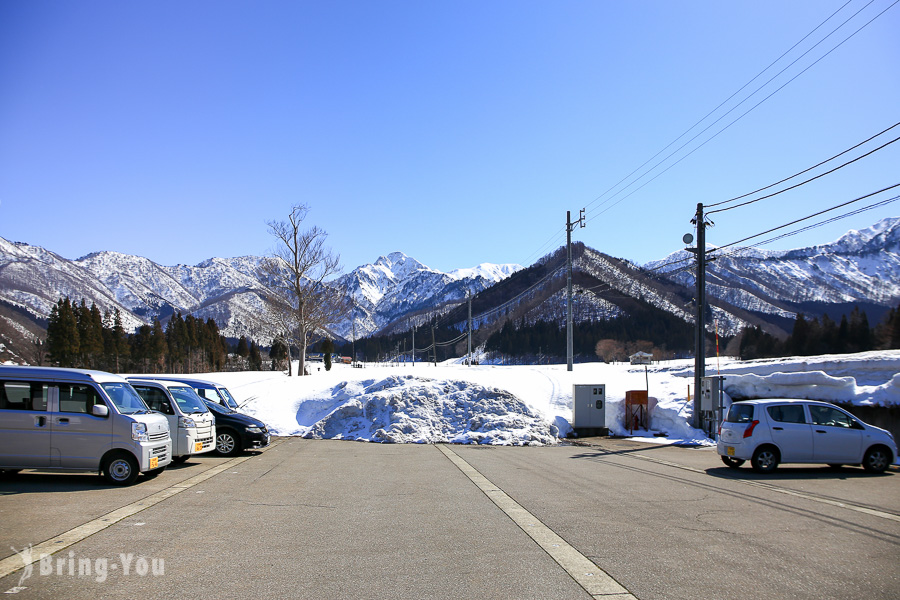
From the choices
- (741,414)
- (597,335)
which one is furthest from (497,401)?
(597,335)

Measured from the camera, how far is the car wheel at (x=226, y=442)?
53.2 feet

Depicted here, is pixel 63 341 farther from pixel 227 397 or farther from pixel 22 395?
pixel 22 395

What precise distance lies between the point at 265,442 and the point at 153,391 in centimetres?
364

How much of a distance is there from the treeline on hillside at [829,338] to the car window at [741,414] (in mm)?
26915

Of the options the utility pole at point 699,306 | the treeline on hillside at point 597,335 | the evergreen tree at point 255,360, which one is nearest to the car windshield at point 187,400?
the utility pole at point 699,306

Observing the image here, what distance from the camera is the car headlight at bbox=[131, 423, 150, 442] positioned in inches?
424

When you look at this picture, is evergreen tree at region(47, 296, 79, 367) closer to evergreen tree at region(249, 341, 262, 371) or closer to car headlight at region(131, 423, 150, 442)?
evergreen tree at region(249, 341, 262, 371)

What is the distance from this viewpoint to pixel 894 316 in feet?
118

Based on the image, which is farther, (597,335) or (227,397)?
(597,335)

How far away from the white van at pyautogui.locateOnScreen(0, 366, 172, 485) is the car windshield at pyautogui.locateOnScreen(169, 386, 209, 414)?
3309mm

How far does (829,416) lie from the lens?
14016 mm

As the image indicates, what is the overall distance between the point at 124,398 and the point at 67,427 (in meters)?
1.09

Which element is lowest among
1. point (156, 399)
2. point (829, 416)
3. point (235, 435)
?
point (235, 435)

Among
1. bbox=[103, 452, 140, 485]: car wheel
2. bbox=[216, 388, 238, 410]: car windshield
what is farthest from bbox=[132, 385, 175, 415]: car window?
bbox=[216, 388, 238, 410]: car windshield
